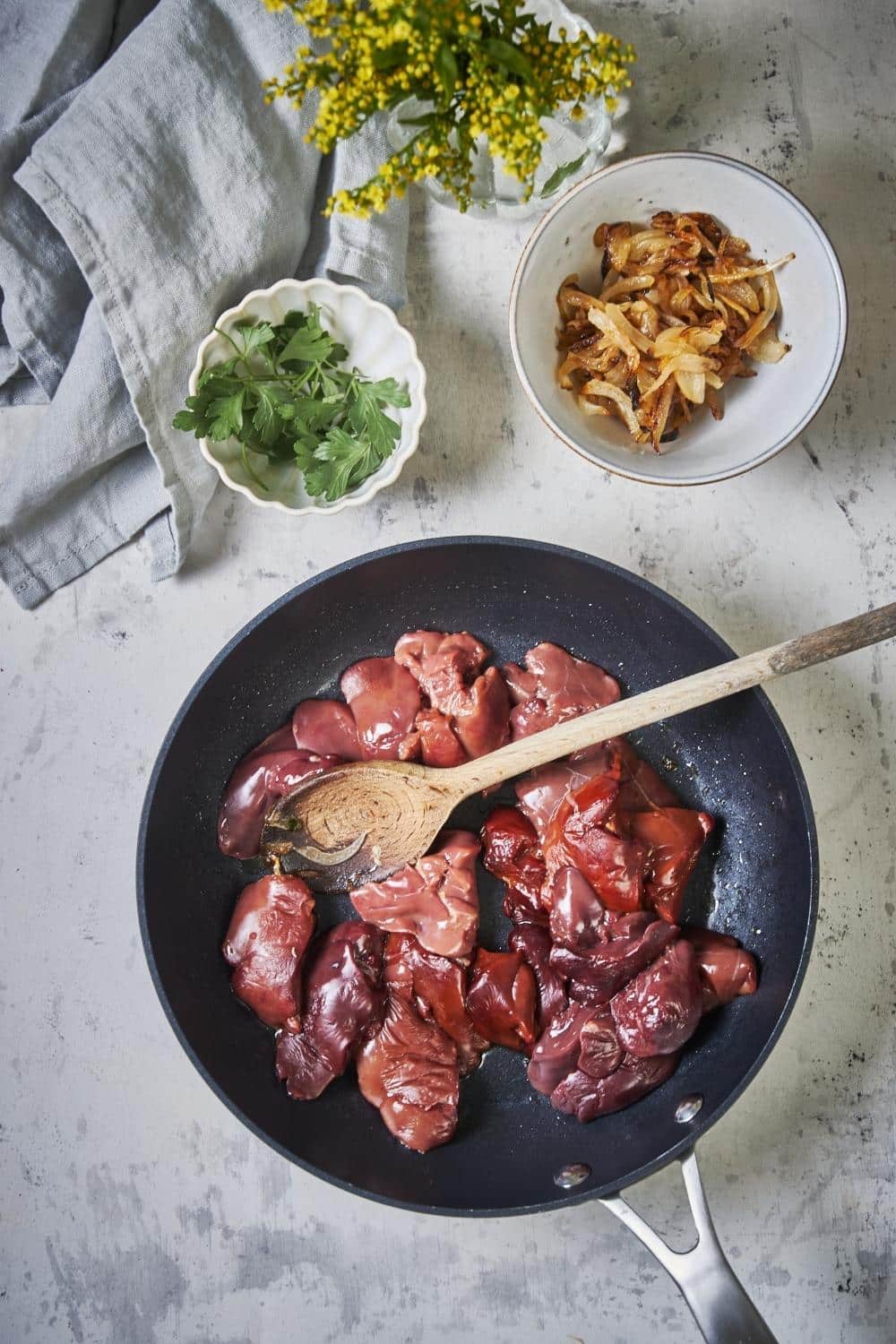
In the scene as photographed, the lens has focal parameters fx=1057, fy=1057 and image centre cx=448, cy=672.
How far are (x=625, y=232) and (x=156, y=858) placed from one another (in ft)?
4.84

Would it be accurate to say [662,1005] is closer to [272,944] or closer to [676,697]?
[676,697]

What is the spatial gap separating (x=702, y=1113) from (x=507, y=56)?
1.78 metres

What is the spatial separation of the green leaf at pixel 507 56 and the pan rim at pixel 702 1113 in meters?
0.78

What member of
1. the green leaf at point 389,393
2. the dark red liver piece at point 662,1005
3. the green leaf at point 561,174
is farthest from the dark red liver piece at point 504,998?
the green leaf at point 561,174

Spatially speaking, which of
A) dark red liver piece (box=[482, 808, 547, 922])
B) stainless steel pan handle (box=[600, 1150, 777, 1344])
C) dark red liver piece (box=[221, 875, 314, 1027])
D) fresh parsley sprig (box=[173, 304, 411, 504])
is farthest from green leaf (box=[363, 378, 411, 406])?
stainless steel pan handle (box=[600, 1150, 777, 1344])

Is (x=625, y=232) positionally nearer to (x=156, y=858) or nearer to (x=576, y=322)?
(x=576, y=322)

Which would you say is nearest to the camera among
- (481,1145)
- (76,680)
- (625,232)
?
(625,232)

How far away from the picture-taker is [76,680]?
2260 mm

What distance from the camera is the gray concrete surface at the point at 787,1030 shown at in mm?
2184

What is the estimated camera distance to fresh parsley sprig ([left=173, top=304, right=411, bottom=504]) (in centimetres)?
195

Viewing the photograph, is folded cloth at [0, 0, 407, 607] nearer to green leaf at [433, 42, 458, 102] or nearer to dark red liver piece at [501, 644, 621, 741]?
green leaf at [433, 42, 458, 102]

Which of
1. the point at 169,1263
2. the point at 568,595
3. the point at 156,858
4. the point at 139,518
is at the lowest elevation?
the point at 169,1263

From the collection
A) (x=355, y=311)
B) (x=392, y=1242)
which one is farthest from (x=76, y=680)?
(x=392, y=1242)

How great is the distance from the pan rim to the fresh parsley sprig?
0.62ft
